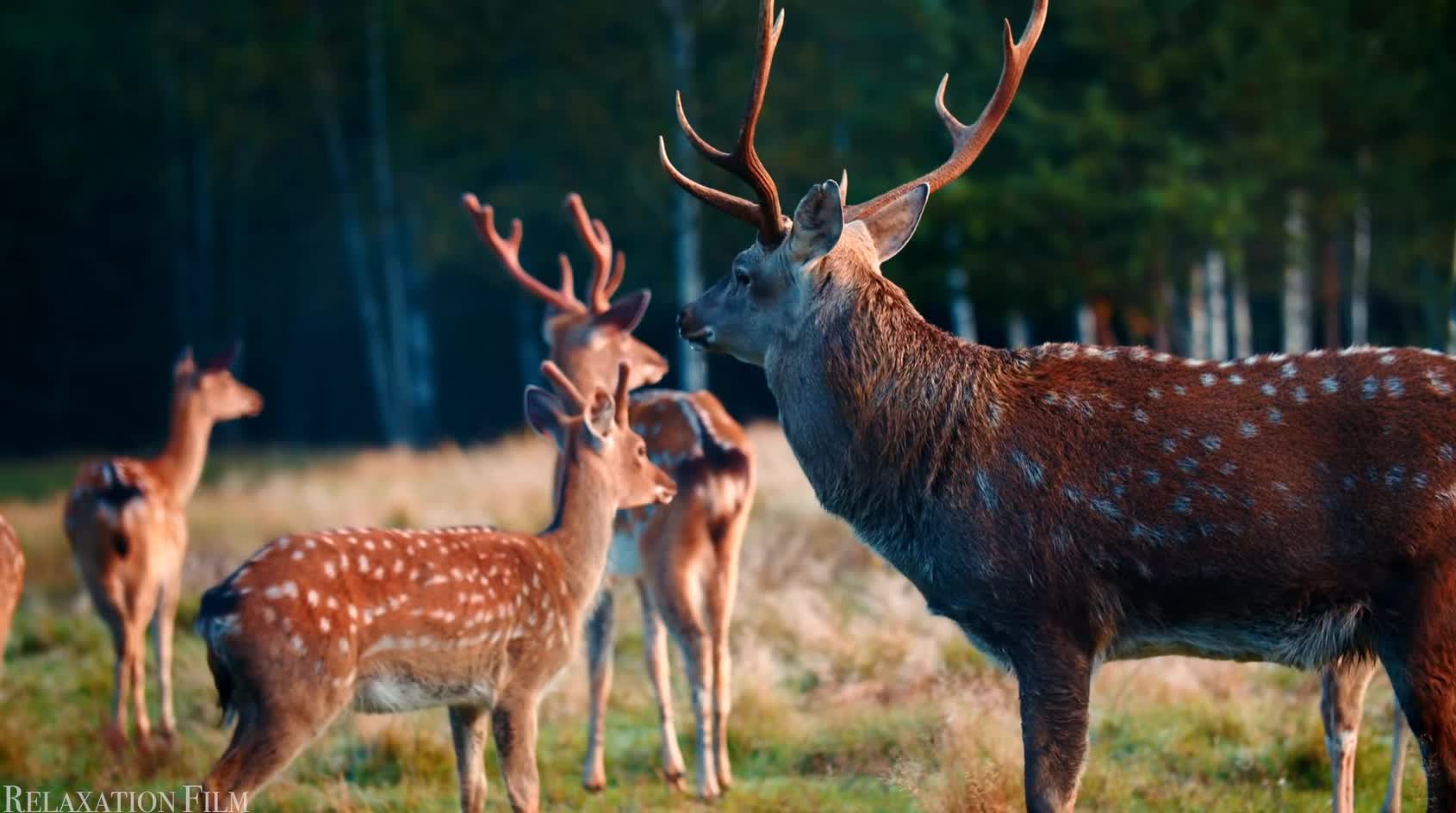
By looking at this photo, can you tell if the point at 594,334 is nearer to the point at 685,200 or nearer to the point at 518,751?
the point at 518,751

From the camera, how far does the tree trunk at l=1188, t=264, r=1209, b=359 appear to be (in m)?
17.0

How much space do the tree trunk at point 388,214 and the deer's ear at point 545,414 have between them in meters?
16.8

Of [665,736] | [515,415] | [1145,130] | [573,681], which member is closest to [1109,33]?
[1145,130]

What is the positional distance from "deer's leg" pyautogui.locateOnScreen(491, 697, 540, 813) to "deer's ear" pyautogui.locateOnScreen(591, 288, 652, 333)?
2614 millimetres

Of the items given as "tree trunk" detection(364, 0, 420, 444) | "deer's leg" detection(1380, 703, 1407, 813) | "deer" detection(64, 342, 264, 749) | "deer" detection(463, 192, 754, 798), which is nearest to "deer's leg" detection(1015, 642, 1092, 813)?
"deer's leg" detection(1380, 703, 1407, 813)

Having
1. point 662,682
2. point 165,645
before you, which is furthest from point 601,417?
point 165,645

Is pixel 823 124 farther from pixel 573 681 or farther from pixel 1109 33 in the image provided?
pixel 573 681

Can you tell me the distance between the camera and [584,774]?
6.59 m

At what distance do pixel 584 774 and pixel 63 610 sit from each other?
637cm

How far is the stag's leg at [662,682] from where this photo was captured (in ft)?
21.6

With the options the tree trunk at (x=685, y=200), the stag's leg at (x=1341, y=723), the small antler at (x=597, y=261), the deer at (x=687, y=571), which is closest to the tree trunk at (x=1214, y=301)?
the tree trunk at (x=685, y=200)

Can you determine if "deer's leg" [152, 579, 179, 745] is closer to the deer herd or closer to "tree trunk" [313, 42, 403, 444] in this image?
the deer herd

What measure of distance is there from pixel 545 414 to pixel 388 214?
16913 mm

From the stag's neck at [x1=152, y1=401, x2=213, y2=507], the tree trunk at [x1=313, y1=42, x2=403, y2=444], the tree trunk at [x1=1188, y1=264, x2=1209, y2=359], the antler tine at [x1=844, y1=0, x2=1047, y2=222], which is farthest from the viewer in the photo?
the tree trunk at [x1=313, y1=42, x2=403, y2=444]
